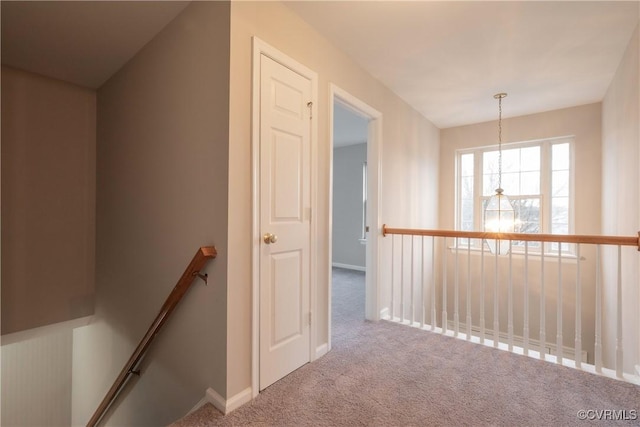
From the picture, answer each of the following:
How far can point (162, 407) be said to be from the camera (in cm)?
217

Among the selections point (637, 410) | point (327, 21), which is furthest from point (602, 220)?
point (327, 21)

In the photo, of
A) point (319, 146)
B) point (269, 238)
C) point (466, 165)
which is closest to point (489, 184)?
point (466, 165)

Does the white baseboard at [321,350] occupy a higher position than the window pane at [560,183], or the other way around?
the window pane at [560,183]

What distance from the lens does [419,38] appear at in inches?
91.7

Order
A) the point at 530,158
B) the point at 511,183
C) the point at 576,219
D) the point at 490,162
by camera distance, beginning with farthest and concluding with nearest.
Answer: the point at 490,162 < the point at 511,183 < the point at 530,158 < the point at 576,219

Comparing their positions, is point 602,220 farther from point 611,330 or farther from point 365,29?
point 365,29

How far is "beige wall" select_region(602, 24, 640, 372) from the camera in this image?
218 cm

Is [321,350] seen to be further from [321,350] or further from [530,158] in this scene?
[530,158]

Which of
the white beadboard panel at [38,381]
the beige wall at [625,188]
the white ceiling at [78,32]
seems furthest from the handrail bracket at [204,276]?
the beige wall at [625,188]

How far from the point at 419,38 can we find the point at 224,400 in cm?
283

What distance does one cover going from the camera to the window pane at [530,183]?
413cm

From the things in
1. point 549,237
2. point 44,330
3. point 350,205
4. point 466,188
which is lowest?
point 44,330

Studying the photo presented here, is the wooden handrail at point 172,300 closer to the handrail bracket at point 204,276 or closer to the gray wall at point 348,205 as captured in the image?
the handrail bracket at point 204,276

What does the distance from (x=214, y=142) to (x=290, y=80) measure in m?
0.70
